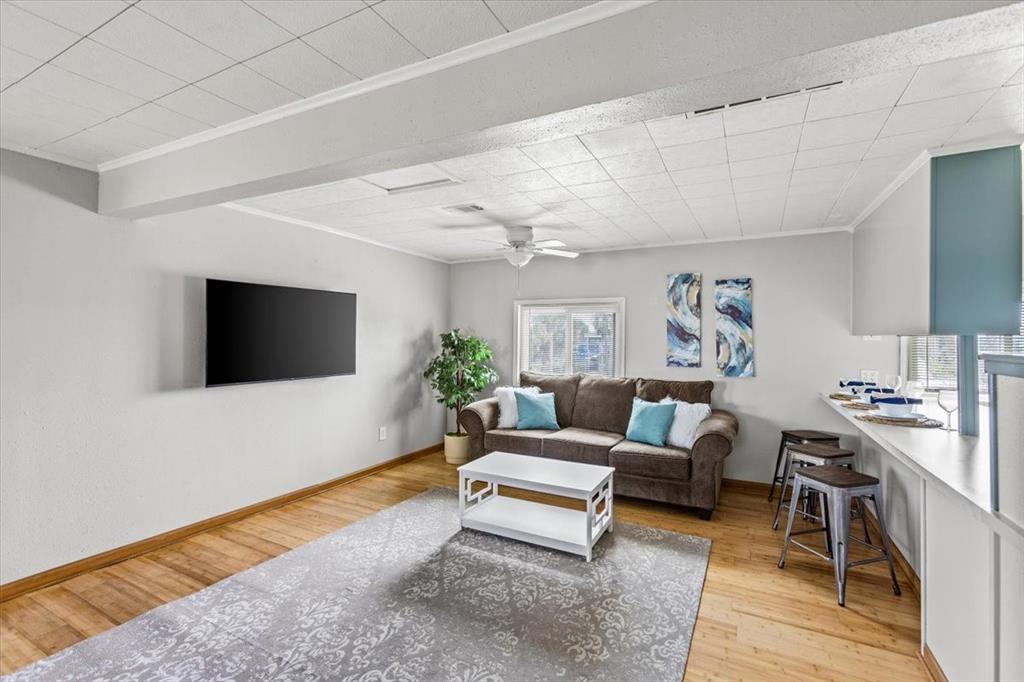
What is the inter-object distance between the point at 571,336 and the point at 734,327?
5.77 feet

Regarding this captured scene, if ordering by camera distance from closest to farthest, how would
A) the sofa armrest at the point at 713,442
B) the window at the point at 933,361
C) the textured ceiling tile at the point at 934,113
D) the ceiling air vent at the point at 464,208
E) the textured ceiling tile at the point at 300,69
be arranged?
1. the textured ceiling tile at the point at 300,69
2. the textured ceiling tile at the point at 934,113
3. the window at the point at 933,361
4. the ceiling air vent at the point at 464,208
5. the sofa armrest at the point at 713,442

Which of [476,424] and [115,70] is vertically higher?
[115,70]

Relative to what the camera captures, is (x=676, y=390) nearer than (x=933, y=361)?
No

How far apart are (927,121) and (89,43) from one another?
3389mm

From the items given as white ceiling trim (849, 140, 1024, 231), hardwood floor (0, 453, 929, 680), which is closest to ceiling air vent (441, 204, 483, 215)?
hardwood floor (0, 453, 929, 680)

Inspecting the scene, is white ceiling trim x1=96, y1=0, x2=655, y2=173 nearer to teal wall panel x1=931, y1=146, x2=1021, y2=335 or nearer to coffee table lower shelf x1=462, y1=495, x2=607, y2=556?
teal wall panel x1=931, y1=146, x2=1021, y2=335

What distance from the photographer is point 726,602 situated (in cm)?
252

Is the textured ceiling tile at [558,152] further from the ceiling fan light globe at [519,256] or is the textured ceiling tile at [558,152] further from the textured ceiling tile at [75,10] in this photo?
the textured ceiling tile at [75,10]

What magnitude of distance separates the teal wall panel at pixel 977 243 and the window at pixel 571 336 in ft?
9.53

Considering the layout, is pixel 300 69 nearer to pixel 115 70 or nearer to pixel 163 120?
pixel 115 70

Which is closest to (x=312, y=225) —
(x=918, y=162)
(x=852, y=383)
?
(x=918, y=162)

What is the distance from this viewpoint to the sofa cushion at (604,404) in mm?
4719

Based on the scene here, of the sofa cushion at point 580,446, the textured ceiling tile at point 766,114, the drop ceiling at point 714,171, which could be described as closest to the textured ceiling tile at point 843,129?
the drop ceiling at point 714,171

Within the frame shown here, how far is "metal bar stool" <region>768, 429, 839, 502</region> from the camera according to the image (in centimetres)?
368
